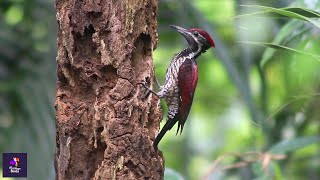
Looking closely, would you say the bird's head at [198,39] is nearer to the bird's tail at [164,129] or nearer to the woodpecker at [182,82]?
the woodpecker at [182,82]

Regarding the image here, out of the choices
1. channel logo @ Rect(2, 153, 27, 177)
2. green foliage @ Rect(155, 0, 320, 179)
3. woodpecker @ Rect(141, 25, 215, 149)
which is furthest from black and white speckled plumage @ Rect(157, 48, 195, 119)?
channel logo @ Rect(2, 153, 27, 177)

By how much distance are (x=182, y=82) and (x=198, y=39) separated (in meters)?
0.12

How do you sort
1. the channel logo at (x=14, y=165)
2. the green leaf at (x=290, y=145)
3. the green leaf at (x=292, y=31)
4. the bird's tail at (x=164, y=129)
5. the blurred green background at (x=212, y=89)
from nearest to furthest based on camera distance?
1. the bird's tail at (x=164, y=129)
2. the channel logo at (x=14, y=165)
3. the green leaf at (x=292, y=31)
4. the blurred green background at (x=212, y=89)
5. the green leaf at (x=290, y=145)

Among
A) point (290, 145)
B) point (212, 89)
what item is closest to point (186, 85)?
point (290, 145)

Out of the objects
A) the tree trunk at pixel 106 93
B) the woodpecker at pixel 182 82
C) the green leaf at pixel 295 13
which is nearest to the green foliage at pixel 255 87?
the green leaf at pixel 295 13

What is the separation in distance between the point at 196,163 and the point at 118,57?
139 inches

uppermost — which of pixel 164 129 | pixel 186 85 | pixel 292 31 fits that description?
pixel 292 31

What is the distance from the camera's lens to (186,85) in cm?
174

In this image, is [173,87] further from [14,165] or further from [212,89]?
[212,89]

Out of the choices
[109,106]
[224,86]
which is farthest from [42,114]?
[224,86]

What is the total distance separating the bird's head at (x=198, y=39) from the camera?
1779 mm

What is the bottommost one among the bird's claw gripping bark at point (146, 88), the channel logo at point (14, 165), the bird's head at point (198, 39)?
the channel logo at point (14, 165)

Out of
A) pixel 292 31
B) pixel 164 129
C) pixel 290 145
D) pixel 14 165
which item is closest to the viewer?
pixel 164 129

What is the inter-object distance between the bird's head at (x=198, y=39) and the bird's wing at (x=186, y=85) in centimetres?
5
